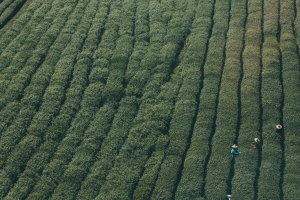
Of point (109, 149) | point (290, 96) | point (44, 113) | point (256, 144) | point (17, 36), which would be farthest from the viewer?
point (17, 36)

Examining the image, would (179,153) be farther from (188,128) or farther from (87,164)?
(87,164)

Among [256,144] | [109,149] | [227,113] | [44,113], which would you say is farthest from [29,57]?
[256,144]

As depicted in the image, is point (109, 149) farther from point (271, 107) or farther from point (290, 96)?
point (290, 96)

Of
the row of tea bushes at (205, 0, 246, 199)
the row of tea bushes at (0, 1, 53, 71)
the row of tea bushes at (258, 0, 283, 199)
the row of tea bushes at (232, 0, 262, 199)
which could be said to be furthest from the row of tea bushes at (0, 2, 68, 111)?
the row of tea bushes at (258, 0, 283, 199)

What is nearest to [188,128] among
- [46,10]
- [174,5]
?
[174,5]

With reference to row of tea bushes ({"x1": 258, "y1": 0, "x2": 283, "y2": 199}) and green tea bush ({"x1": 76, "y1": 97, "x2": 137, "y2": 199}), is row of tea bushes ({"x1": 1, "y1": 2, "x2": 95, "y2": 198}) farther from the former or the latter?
row of tea bushes ({"x1": 258, "y1": 0, "x2": 283, "y2": 199})

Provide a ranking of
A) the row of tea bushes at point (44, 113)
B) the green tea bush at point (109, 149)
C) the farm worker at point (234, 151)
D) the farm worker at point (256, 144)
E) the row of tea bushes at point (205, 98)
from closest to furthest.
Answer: the green tea bush at point (109, 149)
the row of tea bushes at point (205, 98)
the farm worker at point (234, 151)
the row of tea bushes at point (44, 113)
the farm worker at point (256, 144)

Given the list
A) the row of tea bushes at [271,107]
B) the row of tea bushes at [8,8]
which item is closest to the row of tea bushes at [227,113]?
the row of tea bushes at [271,107]

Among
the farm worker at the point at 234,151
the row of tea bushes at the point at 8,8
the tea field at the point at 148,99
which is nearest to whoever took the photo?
the tea field at the point at 148,99

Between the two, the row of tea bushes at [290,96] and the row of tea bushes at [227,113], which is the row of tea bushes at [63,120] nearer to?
the row of tea bushes at [227,113]
